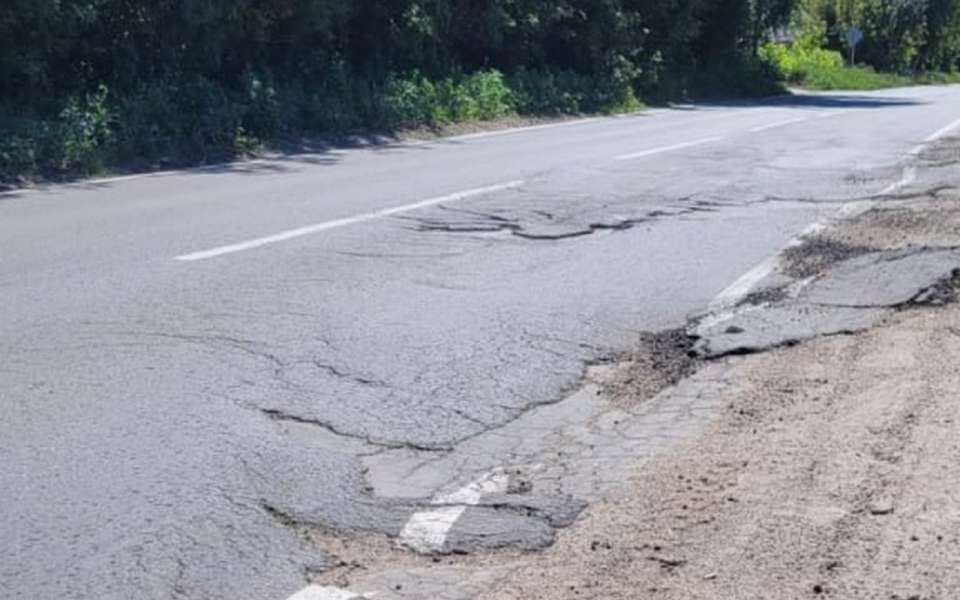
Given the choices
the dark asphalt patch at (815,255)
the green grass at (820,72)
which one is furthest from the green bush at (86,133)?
the green grass at (820,72)

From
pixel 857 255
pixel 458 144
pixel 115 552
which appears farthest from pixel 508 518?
pixel 458 144

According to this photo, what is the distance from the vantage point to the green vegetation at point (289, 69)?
18109 millimetres

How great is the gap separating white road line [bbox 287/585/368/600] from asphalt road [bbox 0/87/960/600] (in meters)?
0.05

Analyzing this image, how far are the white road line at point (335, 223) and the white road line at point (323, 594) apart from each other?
18.8 feet

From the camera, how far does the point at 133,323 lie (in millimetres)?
8109

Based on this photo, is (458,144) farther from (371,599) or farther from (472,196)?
(371,599)

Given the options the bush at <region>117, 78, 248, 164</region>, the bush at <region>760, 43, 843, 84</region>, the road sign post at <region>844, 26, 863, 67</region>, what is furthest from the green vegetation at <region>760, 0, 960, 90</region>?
the bush at <region>117, 78, 248, 164</region>

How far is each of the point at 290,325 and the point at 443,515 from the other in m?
3.03

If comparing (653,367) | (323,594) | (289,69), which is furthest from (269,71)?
(323,594)

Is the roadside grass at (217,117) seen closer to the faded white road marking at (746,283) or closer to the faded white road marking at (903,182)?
the faded white road marking at (903,182)

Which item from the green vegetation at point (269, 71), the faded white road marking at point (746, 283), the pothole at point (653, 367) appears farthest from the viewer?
the green vegetation at point (269, 71)

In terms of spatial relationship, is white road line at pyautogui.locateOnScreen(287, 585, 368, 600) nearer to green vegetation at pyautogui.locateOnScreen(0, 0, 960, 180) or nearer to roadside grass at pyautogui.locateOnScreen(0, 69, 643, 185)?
roadside grass at pyautogui.locateOnScreen(0, 69, 643, 185)

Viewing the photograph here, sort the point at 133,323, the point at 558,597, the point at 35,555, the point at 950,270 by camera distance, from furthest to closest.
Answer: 1. the point at 950,270
2. the point at 133,323
3. the point at 35,555
4. the point at 558,597

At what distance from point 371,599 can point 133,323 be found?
155 inches
